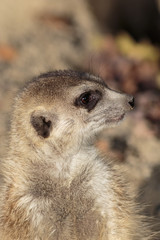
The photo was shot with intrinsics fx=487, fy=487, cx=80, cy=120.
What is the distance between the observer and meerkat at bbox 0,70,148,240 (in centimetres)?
295

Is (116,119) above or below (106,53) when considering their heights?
above

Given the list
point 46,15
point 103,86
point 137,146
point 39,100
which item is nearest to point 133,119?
point 137,146

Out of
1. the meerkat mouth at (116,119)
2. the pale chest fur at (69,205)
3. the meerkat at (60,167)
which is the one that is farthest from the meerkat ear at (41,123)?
the meerkat mouth at (116,119)

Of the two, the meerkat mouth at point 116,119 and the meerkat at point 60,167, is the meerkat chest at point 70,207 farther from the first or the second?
the meerkat mouth at point 116,119

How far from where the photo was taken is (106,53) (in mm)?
6066

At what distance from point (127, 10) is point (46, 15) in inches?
50.8

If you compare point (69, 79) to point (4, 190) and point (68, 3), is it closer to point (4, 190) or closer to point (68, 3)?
point (4, 190)

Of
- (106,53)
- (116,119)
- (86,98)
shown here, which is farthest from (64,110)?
(106,53)

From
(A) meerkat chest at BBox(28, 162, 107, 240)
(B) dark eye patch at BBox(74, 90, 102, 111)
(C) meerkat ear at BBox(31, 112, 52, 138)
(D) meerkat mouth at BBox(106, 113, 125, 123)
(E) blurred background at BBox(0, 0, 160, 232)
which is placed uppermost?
(B) dark eye patch at BBox(74, 90, 102, 111)

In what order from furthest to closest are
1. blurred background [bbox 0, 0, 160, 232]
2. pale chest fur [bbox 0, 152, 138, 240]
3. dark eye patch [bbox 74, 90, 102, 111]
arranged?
blurred background [bbox 0, 0, 160, 232] < dark eye patch [bbox 74, 90, 102, 111] < pale chest fur [bbox 0, 152, 138, 240]

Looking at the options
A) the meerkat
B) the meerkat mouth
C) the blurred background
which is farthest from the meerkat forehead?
the blurred background

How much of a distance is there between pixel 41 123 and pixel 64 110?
0.56ft

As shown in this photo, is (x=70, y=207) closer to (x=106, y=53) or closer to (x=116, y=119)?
Result: (x=116, y=119)

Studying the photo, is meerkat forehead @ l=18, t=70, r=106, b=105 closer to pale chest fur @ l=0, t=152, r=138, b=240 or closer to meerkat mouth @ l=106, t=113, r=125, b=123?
meerkat mouth @ l=106, t=113, r=125, b=123
